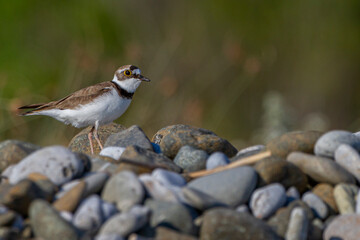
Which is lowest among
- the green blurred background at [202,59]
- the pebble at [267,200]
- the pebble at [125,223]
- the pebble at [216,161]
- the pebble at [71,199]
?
the pebble at [125,223]

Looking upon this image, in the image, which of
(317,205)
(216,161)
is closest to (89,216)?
(216,161)

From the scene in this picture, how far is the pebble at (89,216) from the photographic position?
2.46 metres

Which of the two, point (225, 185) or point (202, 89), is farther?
point (202, 89)

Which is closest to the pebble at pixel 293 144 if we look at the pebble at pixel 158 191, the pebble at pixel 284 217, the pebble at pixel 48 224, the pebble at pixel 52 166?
the pebble at pixel 284 217

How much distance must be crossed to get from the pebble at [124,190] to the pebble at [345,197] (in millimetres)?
1141

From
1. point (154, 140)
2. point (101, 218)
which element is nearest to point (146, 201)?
point (101, 218)

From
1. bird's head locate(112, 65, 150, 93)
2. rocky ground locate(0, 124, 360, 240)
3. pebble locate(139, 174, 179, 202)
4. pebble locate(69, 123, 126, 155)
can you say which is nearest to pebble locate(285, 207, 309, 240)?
rocky ground locate(0, 124, 360, 240)

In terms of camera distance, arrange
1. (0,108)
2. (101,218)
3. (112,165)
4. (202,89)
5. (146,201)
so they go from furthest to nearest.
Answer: (202,89)
(0,108)
(112,165)
(146,201)
(101,218)

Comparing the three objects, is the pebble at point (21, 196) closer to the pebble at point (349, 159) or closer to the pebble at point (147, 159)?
the pebble at point (147, 159)

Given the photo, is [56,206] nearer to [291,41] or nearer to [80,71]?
[80,71]

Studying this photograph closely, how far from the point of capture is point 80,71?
19.9ft

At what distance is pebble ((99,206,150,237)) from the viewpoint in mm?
2406

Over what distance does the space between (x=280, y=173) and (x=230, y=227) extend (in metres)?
0.67

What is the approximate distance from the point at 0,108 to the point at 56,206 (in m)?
3.34
